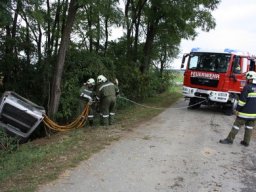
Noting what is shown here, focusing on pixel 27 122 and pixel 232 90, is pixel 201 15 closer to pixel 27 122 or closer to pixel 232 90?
pixel 232 90

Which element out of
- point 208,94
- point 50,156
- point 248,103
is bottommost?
point 50,156

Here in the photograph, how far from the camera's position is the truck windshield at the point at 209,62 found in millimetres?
16172

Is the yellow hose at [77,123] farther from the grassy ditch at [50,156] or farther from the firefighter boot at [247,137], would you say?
the firefighter boot at [247,137]

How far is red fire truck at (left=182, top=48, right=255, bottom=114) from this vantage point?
16078mm

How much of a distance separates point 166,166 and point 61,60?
6.63 metres

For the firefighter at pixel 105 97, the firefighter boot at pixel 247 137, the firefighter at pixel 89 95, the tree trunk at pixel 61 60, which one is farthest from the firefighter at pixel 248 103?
the tree trunk at pixel 61 60

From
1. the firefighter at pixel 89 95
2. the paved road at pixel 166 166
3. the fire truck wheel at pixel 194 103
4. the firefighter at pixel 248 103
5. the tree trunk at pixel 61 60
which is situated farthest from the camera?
the fire truck wheel at pixel 194 103

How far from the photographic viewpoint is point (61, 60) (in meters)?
12.9

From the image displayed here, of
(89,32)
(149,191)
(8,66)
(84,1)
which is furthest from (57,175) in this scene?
(89,32)

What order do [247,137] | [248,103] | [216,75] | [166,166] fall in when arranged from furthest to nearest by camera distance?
[216,75] → [247,137] → [248,103] → [166,166]

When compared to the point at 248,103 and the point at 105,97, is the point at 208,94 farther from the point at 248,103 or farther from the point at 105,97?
the point at 248,103

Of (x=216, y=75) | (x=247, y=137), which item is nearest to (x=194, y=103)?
(x=216, y=75)

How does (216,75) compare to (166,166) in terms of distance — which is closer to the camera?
(166,166)

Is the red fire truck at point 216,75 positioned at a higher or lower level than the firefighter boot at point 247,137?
higher
